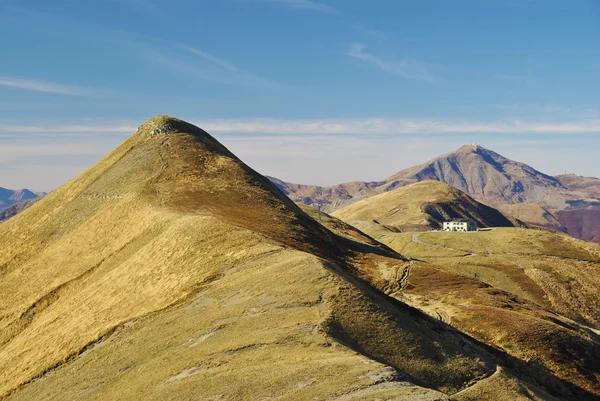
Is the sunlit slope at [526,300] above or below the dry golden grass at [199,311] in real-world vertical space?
below

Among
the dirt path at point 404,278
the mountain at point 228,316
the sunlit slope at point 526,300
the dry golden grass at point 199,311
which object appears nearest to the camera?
the dry golden grass at point 199,311

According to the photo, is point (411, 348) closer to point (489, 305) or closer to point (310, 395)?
point (310, 395)

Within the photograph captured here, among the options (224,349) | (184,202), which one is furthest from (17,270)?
A: (224,349)

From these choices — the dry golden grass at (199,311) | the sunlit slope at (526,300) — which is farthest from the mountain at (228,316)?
the sunlit slope at (526,300)

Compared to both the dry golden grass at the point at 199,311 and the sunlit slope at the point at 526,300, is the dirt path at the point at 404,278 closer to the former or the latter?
the sunlit slope at the point at 526,300

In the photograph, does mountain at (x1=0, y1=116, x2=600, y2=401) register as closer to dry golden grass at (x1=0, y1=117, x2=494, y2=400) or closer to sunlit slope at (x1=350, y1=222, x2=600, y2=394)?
dry golden grass at (x1=0, y1=117, x2=494, y2=400)

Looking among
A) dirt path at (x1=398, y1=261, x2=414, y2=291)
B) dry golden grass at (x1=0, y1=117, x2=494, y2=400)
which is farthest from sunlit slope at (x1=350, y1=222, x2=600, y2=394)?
dry golden grass at (x1=0, y1=117, x2=494, y2=400)

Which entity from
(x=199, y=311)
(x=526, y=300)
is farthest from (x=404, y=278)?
(x=199, y=311)

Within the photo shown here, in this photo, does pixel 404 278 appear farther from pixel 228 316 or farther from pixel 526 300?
pixel 228 316
